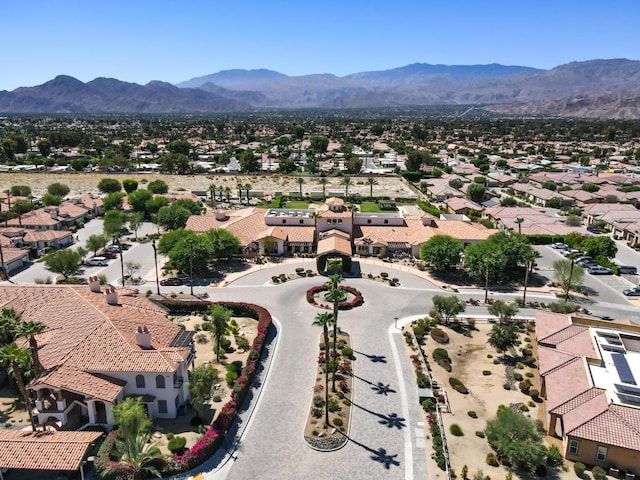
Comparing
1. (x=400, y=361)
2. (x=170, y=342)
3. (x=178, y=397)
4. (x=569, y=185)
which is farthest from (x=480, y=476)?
(x=569, y=185)

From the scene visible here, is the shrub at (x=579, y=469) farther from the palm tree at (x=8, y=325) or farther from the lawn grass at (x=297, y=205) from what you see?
the lawn grass at (x=297, y=205)

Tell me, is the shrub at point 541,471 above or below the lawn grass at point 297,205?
below

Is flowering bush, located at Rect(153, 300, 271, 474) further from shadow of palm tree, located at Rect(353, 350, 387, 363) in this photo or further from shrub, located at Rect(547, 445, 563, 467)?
shrub, located at Rect(547, 445, 563, 467)

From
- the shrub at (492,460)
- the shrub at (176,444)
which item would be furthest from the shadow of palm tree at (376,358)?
the shrub at (176,444)

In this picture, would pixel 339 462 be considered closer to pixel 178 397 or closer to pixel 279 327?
pixel 178 397

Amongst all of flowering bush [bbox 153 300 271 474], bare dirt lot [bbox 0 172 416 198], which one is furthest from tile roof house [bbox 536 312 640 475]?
bare dirt lot [bbox 0 172 416 198]
